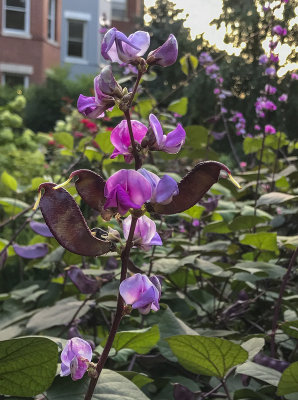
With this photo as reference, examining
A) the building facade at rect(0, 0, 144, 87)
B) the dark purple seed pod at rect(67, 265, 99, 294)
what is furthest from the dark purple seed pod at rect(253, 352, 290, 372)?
the building facade at rect(0, 0, 144, 87)

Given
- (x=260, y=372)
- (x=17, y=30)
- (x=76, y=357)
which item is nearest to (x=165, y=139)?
(x=76, y=357)

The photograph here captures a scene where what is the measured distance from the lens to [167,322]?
113 centimetres

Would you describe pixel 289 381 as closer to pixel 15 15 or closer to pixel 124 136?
pixel 124 136

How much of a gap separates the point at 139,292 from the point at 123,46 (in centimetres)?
25

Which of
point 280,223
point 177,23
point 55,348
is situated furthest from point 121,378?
point 177,23

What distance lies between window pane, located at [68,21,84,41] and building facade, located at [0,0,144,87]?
22 centimetres

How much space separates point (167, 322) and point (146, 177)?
59 centimetres

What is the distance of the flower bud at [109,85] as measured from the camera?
0.62m

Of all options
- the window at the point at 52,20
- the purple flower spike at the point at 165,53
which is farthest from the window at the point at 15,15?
the purple flower spike at the point at 165,53

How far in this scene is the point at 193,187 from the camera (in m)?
0.62

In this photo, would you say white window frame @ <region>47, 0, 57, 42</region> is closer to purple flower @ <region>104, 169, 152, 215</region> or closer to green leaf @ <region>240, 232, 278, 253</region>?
green leaf @ <region>240, 232, 278, 253</region>

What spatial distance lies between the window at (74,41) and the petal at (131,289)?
82.0 feet

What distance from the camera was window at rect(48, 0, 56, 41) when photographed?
22656mm

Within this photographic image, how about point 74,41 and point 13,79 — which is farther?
point 74,41
